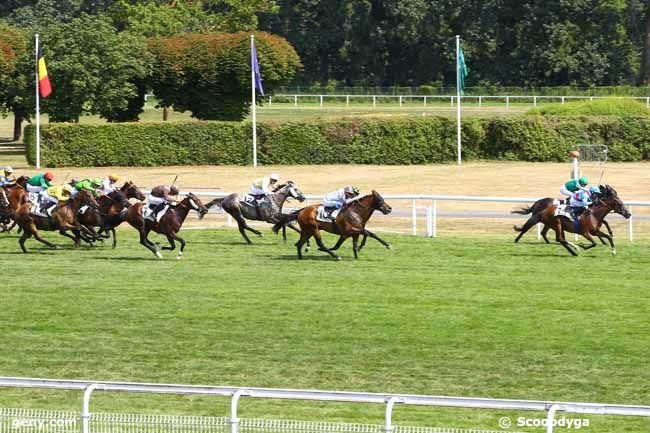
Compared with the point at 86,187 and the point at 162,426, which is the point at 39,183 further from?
the point at 162,426

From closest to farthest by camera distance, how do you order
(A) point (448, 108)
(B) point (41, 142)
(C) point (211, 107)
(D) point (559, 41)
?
(B) point (41, 142)
(C) point (211, 107)
(A) point (448, 108)
(D) point (559, 41)

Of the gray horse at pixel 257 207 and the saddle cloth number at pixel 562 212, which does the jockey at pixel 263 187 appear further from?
the saddle cloth number at pixel 562 212

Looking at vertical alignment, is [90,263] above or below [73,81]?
below

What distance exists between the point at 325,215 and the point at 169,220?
260cm

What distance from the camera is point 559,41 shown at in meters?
68.1

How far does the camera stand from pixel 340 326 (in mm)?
15914

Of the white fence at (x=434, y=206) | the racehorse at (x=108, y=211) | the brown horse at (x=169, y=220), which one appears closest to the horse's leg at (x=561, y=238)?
the white fence at (x=434, y=206)

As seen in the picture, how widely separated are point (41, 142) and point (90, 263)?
2032 centimetres

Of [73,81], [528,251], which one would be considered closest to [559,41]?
[73,81]

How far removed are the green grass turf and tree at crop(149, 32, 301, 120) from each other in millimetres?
25673

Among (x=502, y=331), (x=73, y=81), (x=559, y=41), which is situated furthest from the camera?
(x=559, y=41)

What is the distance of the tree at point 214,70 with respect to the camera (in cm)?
4772

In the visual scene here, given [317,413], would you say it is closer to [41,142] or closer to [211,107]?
[41,142]

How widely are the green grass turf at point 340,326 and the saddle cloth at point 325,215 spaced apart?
718mm
